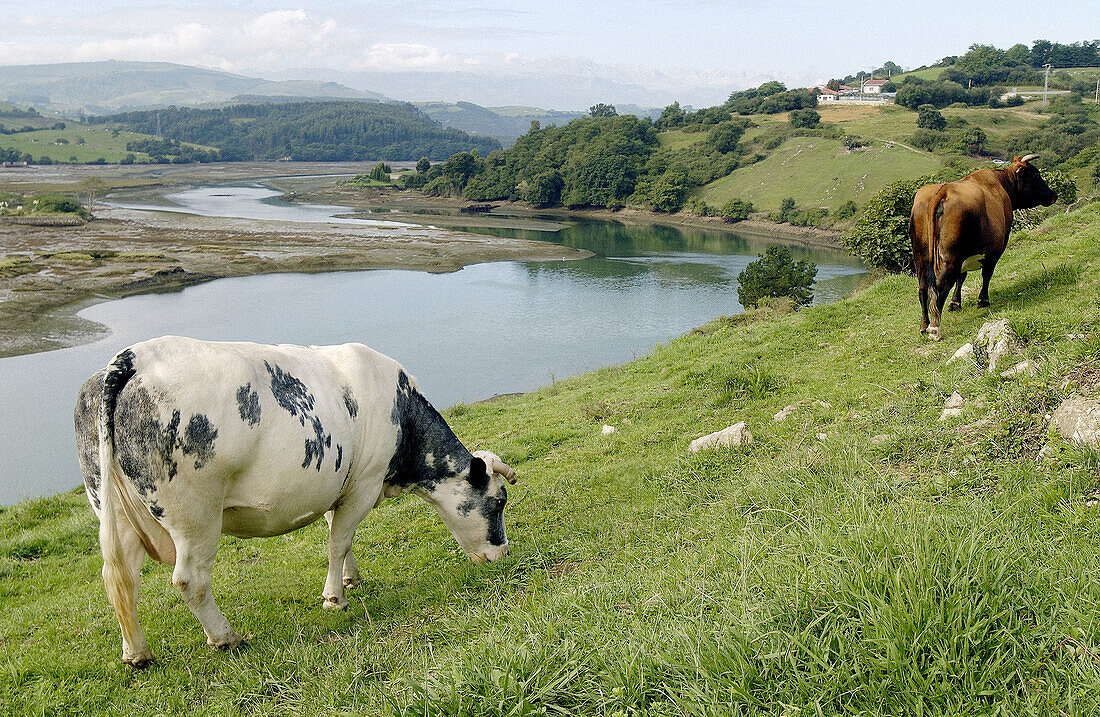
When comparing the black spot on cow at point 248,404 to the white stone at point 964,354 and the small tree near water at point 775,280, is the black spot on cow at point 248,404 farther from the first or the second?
the small tree near water at point 775,280

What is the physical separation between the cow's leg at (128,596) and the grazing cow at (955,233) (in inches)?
352

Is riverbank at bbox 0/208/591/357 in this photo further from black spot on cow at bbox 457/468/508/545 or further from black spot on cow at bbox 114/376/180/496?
black spot on cow at bbox 457/468/508/545

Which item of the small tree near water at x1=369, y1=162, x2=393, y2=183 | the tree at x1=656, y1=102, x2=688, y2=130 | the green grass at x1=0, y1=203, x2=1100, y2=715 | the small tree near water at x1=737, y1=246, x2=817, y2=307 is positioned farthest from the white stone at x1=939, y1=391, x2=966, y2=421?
the tree at x1=656, y1=102, x2=688, y2=130

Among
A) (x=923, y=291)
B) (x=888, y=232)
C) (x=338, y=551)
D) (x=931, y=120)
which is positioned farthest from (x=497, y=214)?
(x=338, y=551)

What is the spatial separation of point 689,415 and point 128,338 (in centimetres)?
2695

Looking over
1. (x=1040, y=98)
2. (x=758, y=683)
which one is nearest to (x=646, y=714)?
(x=758, y=683)

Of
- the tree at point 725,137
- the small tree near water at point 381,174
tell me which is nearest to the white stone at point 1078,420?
the tree at point 725,137

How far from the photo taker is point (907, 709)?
2951 millimetres

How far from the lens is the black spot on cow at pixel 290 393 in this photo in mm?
5359

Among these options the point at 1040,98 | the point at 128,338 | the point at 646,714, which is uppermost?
the point at 1040,98

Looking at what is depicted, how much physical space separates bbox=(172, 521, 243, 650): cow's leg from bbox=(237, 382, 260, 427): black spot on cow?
2.52 feet

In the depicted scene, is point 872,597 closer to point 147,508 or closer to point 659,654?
point 659,654

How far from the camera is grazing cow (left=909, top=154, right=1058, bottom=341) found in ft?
30.1

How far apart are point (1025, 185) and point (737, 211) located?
220 feet
